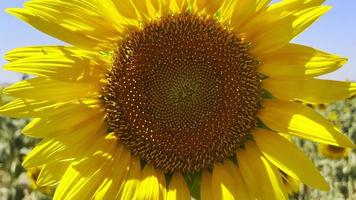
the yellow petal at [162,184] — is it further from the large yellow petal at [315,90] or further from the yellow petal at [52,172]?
the large yellow petal at [315,90]

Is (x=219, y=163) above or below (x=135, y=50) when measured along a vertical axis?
→ below

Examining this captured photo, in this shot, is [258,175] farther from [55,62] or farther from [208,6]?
[55,62]

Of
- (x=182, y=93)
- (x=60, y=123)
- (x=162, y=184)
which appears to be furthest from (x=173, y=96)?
(x=60, y=123)

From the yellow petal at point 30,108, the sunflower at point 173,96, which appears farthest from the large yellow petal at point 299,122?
the yellow petal at point 30,108

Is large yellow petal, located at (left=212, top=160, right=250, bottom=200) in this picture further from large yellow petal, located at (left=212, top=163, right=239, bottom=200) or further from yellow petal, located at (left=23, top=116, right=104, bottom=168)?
yellow petal, located at (left=23, top=116, right=104, bottom=168)

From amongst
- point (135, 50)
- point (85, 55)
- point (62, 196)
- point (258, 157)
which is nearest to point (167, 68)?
point (135, 50)

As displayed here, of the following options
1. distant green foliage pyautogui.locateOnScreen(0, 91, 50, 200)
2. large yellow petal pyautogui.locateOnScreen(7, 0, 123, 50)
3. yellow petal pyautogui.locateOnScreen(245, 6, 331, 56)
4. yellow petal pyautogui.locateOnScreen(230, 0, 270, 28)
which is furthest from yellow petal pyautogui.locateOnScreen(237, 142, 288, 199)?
distant green foliage pyautogui.locateOnScreen(0, 91, 50, 200)

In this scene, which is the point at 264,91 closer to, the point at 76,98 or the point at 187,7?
the point at 187,7

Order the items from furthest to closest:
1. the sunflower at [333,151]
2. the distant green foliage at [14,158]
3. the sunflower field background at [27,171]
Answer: the sunflower at [333,151]
the distant green foliage at [14,158]
the sunflower field background at [27,171]
